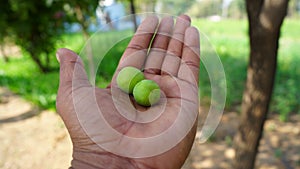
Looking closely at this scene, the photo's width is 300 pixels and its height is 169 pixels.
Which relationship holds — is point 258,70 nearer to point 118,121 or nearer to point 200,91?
point 118,121

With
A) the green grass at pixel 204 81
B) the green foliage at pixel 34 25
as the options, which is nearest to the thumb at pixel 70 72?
the green grass at pixel 204 81

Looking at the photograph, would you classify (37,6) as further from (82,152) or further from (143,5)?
(143,5)

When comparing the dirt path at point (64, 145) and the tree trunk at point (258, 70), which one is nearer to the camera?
the tree trunk at point (258, 70)

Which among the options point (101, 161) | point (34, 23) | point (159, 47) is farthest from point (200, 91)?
point (34, 23)

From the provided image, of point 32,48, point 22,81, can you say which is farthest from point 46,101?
point 32,48

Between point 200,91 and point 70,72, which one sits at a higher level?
point 70,72

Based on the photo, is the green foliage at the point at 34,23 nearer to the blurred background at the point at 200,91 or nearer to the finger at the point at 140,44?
the blurred background at the point at 200,91

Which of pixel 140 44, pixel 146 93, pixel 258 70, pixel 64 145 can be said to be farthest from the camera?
pixel 64 145

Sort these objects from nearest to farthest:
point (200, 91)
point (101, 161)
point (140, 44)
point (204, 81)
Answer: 1. point (101, 161)
2. point (140, 44)
3. point (200, 91)
4. point (204, 81)
